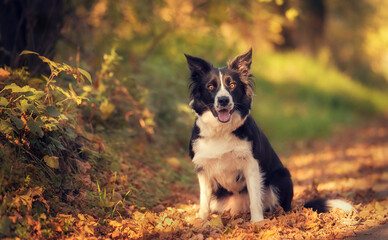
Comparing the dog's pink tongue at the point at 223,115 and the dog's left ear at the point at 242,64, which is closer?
the dog's pink tongue at the point at 223,115

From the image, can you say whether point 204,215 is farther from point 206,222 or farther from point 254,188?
point 254,188

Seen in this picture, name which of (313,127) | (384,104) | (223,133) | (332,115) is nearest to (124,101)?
(223,133)

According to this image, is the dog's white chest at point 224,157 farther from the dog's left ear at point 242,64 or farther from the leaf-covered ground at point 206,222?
the dog's left ear at point 242,64

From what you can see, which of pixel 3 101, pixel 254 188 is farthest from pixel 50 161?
pixel 254 188

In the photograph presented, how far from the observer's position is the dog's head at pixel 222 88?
15.4 ft

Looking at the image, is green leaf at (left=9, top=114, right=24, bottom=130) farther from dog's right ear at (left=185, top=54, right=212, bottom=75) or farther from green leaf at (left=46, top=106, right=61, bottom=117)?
dog's right ear at (left=185, top=54, right=212, bottom=75)

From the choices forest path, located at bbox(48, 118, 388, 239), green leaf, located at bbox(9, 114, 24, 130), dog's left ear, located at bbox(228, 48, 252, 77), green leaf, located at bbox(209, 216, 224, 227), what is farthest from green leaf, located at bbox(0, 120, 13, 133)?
dog's left ear, located at bbox(228, 48, 252, 77)

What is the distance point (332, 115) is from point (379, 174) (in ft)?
25.0

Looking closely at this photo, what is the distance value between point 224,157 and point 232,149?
0.13 meters

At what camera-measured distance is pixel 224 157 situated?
4793mm

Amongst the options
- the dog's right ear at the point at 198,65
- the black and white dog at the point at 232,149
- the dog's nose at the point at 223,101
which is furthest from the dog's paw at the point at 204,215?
the dog's right ear at the point at 198,65

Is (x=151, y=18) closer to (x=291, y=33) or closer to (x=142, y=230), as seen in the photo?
(x=142, y=230)

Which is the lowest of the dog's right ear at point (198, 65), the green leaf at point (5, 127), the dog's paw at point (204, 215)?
the dog's paw at point (204, 215)

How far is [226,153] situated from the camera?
476 centimetres
